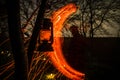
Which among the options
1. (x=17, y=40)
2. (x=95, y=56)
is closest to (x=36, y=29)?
(x=17, y=40)

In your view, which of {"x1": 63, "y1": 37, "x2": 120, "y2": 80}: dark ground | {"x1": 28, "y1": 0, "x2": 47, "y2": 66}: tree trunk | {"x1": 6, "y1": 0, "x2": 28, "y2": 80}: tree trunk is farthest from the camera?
{"x1": 63, "y1": 37, "x2": 120, "y2": 80}: dark ground

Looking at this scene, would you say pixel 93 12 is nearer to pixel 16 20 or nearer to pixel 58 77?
pixel 58 77

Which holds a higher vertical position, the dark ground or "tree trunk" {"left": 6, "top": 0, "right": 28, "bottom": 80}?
"tree trunk" {"left": 6, "top": 0, "right": 28, "bottom": 80}

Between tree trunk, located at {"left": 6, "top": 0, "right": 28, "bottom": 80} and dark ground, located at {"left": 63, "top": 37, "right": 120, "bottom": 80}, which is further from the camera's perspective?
dark ground, located at {"left": 63, "top": 37, "right": 120, "bottom": 80}

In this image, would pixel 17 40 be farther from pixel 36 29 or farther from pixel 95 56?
pixel 95 56

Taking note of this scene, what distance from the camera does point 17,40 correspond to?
3.51m

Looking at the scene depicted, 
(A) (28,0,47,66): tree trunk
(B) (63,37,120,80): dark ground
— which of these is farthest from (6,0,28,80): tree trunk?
(B) (63,37,120,80): dark ground

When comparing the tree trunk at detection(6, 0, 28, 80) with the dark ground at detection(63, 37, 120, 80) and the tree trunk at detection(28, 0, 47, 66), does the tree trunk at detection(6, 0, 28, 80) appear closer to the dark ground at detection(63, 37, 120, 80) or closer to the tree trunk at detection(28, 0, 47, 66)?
the tree trunk at detection(28, 0, 47, 66)

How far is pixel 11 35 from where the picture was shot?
3.47 meters

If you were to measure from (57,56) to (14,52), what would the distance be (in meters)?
1.99

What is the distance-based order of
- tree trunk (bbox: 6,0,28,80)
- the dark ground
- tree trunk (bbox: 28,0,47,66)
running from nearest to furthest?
tree trunk (bbox: 6,0,28,80) → tree trunk (bbox: 28,0,47,66) → the dark ground

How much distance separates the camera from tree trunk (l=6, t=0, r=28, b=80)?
11.1 ft

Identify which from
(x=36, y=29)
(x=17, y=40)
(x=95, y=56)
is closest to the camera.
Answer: (x=17, y=40)

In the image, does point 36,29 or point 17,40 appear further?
point 36,29
